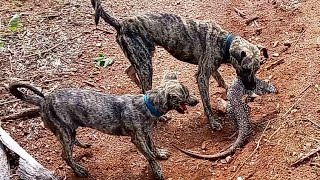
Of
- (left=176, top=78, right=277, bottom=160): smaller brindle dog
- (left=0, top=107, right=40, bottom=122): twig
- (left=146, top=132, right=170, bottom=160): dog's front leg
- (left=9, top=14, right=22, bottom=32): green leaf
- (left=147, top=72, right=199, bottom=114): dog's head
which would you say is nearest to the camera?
(left=147, top=72, right=199, bottom=114): dog's head

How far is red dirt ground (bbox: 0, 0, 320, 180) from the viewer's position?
22.5 ft

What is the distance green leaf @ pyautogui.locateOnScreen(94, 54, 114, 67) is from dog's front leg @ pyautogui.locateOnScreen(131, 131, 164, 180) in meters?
2.82

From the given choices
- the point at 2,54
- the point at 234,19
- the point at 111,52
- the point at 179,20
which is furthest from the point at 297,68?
the point at 2,54

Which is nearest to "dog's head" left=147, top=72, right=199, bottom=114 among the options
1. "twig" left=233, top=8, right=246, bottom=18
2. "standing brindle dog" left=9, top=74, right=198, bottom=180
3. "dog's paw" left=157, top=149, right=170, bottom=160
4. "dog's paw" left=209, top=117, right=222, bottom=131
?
"standing brindle dog" left=9, top=74, right=198, bottom=180

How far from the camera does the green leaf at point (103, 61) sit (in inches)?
374

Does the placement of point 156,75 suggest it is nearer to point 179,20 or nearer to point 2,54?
point 179,20

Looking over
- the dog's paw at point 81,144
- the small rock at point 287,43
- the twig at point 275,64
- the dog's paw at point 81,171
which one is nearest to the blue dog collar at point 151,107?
the dog's paw at point 81,171

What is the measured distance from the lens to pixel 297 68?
26.5 feet

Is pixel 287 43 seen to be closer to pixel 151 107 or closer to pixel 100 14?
pixel 100 14

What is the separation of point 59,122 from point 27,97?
55cm

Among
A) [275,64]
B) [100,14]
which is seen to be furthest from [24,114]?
[275,64]

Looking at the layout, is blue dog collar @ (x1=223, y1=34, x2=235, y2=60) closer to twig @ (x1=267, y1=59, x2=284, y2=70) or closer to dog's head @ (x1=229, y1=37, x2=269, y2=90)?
dog's head @ (x1=229, y1=37, x2=269, y2=90)

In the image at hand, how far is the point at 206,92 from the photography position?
310 inches

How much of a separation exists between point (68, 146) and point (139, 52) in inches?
65.6
